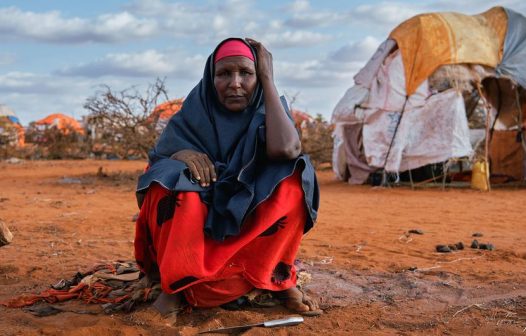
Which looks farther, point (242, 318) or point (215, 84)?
point (215, 84)

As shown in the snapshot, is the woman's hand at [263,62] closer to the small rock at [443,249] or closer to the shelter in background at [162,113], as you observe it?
the small rock at [443,249]

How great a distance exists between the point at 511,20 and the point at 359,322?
385 inches

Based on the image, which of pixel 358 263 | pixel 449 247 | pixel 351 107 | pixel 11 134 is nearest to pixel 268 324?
pixel 358 263

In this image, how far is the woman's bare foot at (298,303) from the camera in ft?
9.68

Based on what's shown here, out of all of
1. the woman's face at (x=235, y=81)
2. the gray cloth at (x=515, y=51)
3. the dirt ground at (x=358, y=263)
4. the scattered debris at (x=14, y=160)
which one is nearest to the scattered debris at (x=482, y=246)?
the dirt ground at (x=358, y=263)

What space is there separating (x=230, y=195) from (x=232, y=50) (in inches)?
28.8

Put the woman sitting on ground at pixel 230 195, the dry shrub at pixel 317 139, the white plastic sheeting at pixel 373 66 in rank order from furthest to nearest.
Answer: the dry shrub at pixel 317 139, the white plastic sheeting at pixel 373 66, the woman sitting on ground at pixel 230 195

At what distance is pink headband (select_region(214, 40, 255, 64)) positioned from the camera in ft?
9.92

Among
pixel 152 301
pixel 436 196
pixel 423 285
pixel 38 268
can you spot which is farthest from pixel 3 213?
pixel 436 196

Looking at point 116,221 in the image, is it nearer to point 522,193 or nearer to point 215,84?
point 215,84

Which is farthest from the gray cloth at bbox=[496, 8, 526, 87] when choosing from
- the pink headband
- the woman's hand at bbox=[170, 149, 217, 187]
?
the woman's hand at bbox=[170, 149, 217, 187]

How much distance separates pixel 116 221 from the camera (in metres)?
6.51

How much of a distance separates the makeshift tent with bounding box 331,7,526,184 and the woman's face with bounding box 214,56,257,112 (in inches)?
314

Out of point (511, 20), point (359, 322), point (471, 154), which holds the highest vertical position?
point (511, 20)
